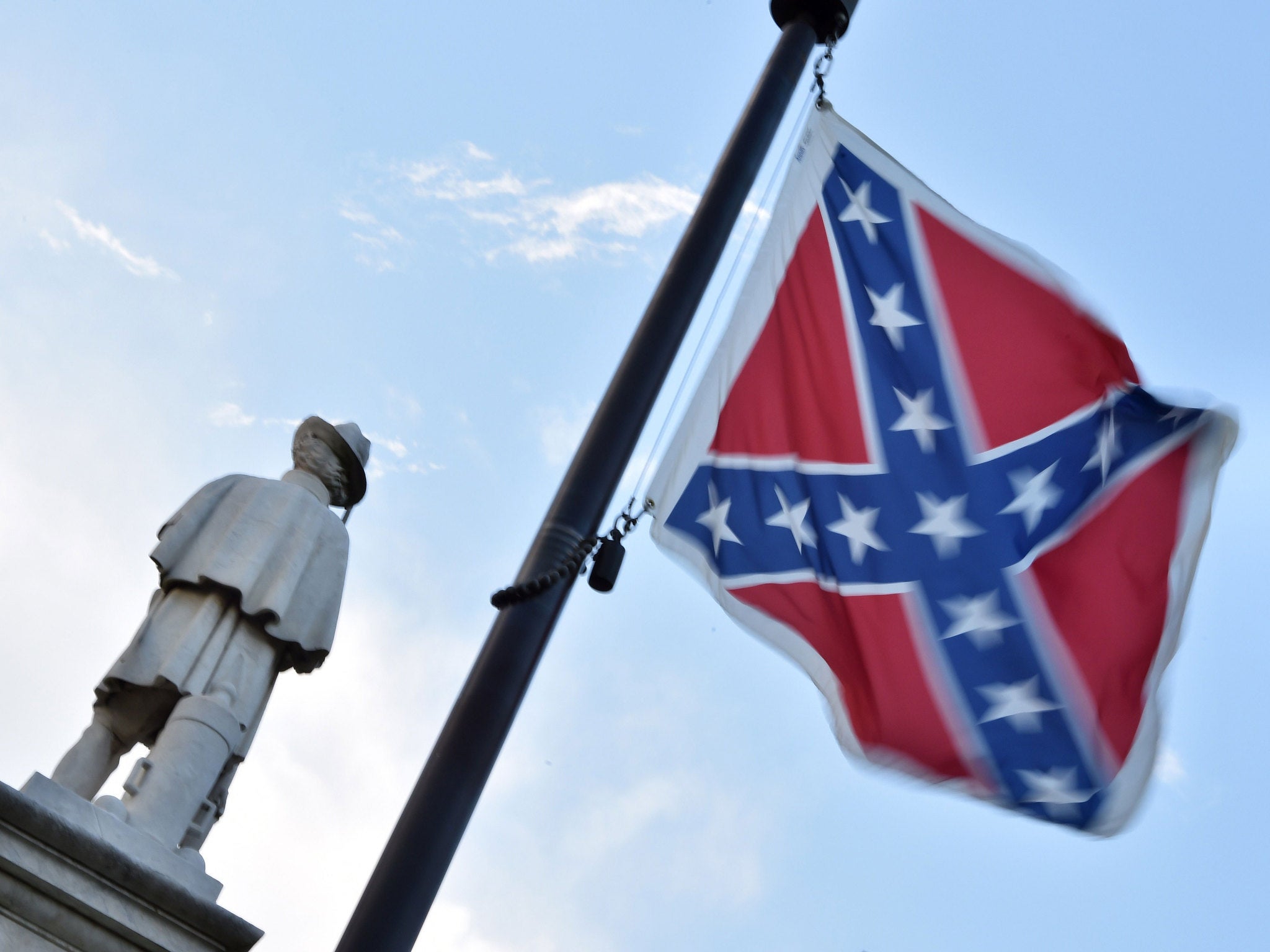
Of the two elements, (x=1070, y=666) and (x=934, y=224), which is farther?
(x=934, y=224)

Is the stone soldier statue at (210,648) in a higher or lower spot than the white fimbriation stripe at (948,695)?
lower

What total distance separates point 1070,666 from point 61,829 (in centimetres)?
409

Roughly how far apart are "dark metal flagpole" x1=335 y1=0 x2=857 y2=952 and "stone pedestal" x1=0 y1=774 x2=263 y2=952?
102cm

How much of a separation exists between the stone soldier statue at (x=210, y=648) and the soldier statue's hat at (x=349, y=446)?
1.32ft

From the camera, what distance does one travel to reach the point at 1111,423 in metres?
6.55

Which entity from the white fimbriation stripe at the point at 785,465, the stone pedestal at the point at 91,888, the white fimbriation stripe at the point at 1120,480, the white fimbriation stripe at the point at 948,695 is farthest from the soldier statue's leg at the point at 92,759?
the white fimbriation stripe at the point at 1120,480

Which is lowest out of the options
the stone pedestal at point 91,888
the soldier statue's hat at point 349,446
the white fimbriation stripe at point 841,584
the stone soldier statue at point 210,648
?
the stone pedestal at point 91,888

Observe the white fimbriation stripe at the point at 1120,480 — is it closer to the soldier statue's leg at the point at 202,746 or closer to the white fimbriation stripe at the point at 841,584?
the white fimbriation stripe at the point at 841,584

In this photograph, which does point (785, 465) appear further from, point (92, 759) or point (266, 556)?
point (92, 759)

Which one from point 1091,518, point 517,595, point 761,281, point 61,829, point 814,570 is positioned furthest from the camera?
point 761,281

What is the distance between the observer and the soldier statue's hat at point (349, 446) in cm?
702

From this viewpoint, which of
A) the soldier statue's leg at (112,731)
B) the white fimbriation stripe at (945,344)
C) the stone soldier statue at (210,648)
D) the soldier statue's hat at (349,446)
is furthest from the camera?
the soldier statue's hat at (349,446)

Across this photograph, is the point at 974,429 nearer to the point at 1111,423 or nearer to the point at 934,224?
the point at 1111,423

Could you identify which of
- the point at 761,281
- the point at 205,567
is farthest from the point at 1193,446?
the point at 205,567
